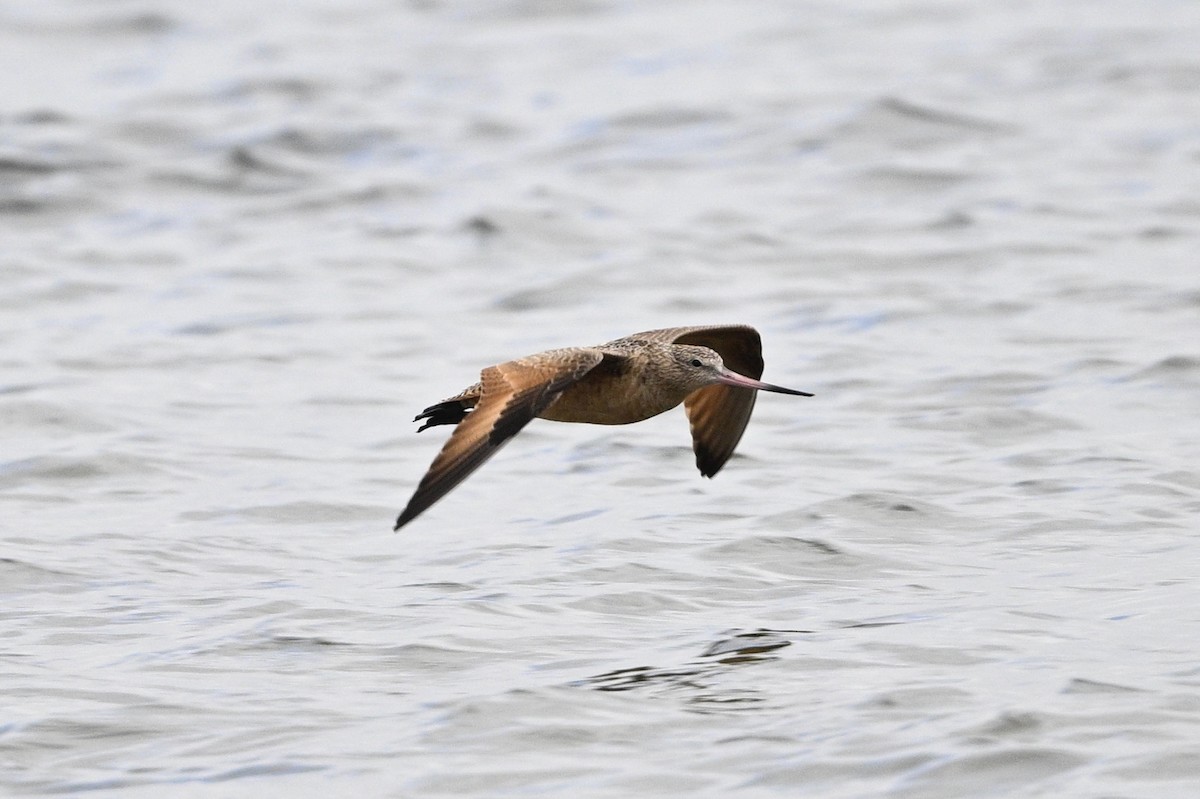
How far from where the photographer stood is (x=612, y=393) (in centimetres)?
791

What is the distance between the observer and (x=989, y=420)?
10609mm

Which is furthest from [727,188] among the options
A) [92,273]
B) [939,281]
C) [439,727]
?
[439,727]

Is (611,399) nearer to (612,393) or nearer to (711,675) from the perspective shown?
(612,393)

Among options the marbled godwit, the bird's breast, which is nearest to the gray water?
the marbled godwit

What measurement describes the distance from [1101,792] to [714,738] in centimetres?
122

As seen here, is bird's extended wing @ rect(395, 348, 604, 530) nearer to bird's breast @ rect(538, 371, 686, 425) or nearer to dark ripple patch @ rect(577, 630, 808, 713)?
bird's breast @ rect(538, 371, 686, 425)

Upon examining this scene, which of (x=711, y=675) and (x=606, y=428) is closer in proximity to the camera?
(x=711, y=675)

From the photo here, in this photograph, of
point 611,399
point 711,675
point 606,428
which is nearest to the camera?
point 711,675

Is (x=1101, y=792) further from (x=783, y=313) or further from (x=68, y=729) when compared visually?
(x=783, y=313)

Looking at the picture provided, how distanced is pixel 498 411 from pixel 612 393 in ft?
2.75

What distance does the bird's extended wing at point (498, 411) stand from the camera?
6.77m

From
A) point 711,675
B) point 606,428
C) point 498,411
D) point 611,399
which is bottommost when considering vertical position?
point 606,428

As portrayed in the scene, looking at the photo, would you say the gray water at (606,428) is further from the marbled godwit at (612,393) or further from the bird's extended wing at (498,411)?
the bird's extended wing at (498,411)

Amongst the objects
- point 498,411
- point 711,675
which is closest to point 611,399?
point 498,411
